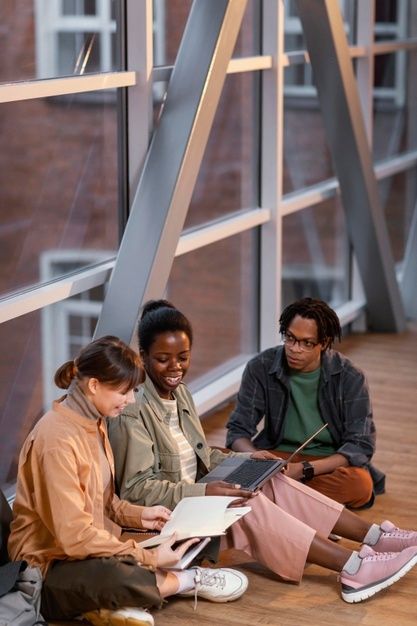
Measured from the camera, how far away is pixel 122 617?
3557 millimetres

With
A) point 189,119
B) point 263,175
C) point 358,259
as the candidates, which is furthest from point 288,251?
point 189,119

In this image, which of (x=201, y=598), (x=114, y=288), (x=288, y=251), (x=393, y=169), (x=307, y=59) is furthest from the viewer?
(x=393, y=169)

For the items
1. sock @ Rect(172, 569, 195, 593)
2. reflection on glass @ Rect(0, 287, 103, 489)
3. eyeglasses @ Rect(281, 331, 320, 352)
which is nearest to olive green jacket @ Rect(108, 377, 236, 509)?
sock @ Rect(172, 569, 195, 593)

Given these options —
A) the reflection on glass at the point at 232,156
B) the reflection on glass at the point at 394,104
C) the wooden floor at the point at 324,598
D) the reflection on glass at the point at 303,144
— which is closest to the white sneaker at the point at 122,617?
the wooden floor at the point at 324,598

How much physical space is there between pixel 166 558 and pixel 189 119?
2021mm

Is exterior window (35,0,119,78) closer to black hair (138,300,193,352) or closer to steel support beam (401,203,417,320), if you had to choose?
black hair (138,300,193,352)

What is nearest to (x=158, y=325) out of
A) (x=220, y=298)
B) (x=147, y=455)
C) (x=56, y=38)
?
(x=147, y=455)

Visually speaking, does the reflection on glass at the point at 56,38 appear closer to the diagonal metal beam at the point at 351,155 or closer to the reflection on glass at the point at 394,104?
the diagonal metal beam at the point at 351,155

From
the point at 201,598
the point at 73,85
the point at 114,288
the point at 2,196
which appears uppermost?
the point at 73,85

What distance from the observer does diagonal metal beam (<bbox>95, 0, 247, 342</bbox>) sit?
4777 mm

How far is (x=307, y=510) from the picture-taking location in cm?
408

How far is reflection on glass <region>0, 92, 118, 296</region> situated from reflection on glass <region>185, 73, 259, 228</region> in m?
1.18

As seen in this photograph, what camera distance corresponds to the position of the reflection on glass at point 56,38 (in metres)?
4.26

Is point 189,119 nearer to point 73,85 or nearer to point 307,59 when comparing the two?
point 73,85
